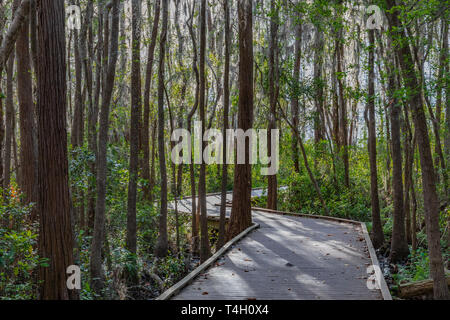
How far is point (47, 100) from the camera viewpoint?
5160 mm

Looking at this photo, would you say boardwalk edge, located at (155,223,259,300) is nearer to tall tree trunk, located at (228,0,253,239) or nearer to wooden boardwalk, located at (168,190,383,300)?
wooden boardwalk, located at (168,190,383,300)

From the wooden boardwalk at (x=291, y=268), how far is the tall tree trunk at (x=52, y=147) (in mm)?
1699

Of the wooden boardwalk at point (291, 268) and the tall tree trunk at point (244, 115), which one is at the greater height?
the tall tree trunk at point (244, 115)

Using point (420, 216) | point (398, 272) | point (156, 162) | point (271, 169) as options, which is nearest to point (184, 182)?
point (156, 162)

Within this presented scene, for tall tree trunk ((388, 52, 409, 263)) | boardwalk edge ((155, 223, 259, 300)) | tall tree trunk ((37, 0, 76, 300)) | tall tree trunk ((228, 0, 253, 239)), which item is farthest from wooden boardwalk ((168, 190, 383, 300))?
tall tree trunk ((37, 0, 76, 300))

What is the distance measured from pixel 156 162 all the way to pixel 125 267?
13.6m

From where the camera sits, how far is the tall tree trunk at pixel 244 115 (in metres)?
10.4

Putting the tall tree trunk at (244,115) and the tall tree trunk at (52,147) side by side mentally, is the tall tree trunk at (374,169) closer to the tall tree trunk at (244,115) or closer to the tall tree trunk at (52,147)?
the tall tree trunk at (244,115)

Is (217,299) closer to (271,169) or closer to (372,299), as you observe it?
(372,299)

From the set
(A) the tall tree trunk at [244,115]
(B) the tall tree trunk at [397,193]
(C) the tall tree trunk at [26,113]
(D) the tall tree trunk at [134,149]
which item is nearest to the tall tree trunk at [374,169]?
(B) the tall tree trunk at [397,193]

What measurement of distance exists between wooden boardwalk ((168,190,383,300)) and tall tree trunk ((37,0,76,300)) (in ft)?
5.57

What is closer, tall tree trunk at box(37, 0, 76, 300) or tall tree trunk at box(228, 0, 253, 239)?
tall tree trunk at box(37, 0, 76, 300)

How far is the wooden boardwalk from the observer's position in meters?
5.44

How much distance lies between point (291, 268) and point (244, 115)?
4.72 meters
